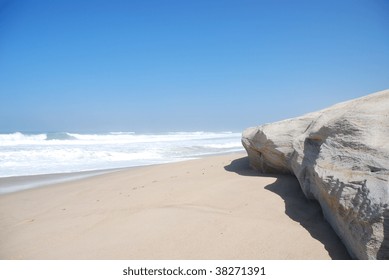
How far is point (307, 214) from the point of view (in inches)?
135

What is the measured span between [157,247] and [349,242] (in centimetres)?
179

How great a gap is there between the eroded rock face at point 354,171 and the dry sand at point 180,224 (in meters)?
0.32

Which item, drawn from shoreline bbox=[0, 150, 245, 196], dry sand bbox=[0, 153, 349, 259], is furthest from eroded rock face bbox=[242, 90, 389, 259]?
shoreline bbox=[0, 150, 245, 196]

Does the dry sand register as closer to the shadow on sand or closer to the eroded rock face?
the shadow on sand

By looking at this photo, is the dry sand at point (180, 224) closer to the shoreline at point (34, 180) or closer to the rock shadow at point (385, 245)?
the rock shadow at point (385, 245)

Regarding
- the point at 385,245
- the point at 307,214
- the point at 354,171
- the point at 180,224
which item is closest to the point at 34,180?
the point at 180,224

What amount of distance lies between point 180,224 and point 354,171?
1.93 metres

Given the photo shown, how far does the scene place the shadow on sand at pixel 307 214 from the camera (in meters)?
2.73

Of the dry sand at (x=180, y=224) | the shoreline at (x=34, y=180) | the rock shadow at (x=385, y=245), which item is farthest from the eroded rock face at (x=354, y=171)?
the shoreline at (x=34, y=180)

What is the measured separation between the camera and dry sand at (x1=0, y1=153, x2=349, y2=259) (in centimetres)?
284

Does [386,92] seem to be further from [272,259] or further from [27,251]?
[27,251]

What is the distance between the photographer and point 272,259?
2.64 m

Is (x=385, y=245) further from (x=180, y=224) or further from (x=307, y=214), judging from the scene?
(x=180, y=224)

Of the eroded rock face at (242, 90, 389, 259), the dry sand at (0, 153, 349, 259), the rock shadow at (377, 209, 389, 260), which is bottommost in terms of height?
the dry sand at (0, 153, 349, 259)
